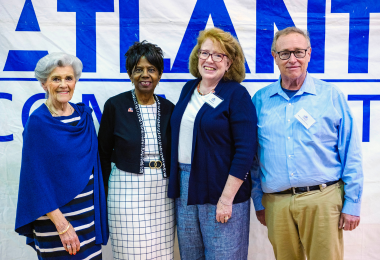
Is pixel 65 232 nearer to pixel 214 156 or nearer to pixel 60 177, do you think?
pixel 60 177

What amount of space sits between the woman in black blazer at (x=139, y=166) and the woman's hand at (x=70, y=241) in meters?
0.25

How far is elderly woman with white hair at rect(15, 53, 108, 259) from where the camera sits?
155 centimetres

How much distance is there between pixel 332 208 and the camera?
1680 mm

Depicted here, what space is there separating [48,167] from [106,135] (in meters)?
0.39

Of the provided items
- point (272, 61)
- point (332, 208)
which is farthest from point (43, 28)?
point (332, 208)

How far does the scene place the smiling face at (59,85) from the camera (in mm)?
1655

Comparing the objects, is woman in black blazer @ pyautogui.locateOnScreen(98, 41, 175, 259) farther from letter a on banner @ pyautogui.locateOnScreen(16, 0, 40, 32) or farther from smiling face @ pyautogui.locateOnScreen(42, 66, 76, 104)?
letter a on banner @ pyautogui.locateOnScreen(16, 0, 40, 32)

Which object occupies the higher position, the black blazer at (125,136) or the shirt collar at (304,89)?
the shirt collar at (304,89)

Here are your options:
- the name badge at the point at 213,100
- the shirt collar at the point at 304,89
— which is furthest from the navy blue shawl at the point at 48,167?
the shirt collar at the point at 304,89

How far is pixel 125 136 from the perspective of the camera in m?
1.80

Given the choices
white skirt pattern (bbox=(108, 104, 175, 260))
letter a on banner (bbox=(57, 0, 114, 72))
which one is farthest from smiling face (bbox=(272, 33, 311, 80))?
letter a on banner (bbox=(57, 0, 114, 72))

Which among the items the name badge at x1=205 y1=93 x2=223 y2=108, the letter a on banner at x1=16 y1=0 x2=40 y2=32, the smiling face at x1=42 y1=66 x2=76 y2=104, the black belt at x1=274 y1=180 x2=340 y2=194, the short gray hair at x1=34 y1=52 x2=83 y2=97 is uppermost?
the letter a on banner at x1=16 y1=0 x2=40 y2=32

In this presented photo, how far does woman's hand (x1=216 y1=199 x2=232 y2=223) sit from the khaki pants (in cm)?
30

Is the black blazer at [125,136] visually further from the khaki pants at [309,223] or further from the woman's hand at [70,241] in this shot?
the khaki pants at [309,223]
